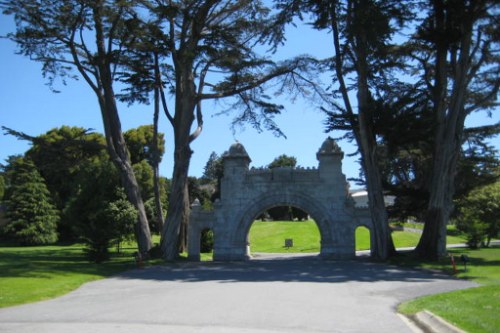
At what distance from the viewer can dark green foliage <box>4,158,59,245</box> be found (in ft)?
136

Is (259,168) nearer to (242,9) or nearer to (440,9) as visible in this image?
(242,9)

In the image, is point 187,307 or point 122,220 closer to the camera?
point 187,307

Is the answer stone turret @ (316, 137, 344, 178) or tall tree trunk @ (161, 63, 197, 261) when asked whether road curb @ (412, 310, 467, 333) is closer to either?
stone turret @ (316, 137, 344, 178)

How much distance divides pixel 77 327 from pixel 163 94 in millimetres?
Answer: 18792

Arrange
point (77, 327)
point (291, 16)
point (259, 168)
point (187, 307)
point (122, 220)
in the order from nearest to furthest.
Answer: point (77, 327) → point (187, 307) → point (122, 220) → point (291, 16) → point (259, 168)

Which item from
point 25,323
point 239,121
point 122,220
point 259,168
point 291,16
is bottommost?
point 25,323

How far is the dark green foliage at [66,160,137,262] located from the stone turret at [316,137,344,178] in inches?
373

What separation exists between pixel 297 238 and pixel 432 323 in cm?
3468

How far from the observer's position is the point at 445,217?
926 inches

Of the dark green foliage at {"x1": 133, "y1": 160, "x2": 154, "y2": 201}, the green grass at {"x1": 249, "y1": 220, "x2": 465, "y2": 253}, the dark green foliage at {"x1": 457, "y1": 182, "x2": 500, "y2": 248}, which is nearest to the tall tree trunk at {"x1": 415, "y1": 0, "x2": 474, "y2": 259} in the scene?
the dark green foliage at {"x1": 457, "y1": 182, "x2": 500, "y2": 248}

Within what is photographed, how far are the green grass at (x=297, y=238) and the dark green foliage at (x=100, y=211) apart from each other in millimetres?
15363

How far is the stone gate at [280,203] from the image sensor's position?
78.1 feet

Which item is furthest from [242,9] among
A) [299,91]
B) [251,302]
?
[251,302]

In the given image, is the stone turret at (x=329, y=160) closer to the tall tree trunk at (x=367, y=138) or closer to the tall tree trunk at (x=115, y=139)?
the tall tree trunk at (x=367, y=138)
